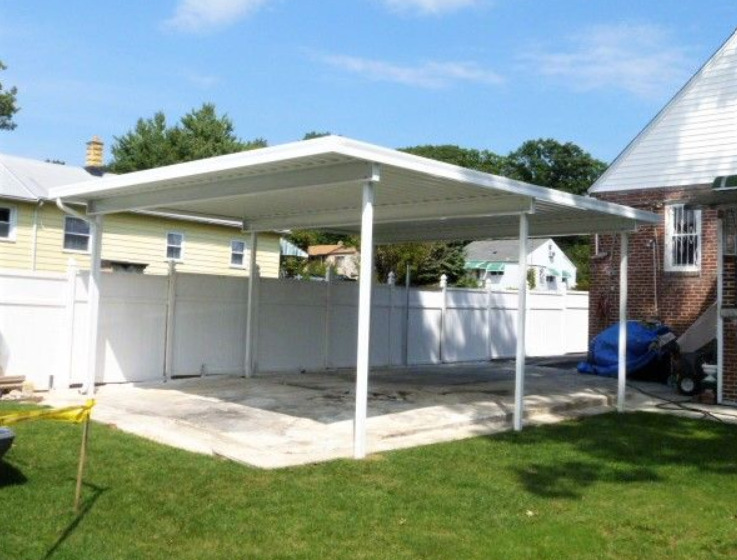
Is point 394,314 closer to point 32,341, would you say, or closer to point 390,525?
point 32,341

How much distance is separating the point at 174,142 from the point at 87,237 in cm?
2321

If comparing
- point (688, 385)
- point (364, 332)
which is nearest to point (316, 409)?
point (364, 332)

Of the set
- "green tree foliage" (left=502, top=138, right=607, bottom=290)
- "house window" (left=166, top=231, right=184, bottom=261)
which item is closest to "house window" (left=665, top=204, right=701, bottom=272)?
"house window" (left=166, top=231, right=184, bottom=261)

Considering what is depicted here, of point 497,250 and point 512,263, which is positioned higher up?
point 497,250

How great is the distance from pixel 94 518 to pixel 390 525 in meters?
2.17

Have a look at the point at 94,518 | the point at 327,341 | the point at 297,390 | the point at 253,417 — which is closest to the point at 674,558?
the point at 94,518

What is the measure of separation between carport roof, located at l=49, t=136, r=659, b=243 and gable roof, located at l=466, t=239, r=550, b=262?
33.6 m

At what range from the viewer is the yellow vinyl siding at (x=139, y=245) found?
21.4 m

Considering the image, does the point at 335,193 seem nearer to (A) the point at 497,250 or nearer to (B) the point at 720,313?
(B) the point at 720,313

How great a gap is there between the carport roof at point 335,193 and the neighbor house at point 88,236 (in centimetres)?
620

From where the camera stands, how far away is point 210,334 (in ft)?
49.7

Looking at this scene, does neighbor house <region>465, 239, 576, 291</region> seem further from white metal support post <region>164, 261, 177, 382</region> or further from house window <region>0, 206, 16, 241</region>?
white metal support post <region>164, 261, 177, 382</region>

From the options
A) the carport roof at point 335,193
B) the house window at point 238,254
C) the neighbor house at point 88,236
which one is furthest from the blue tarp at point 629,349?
the house window at point 238,254

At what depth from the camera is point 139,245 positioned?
23.8 metres
